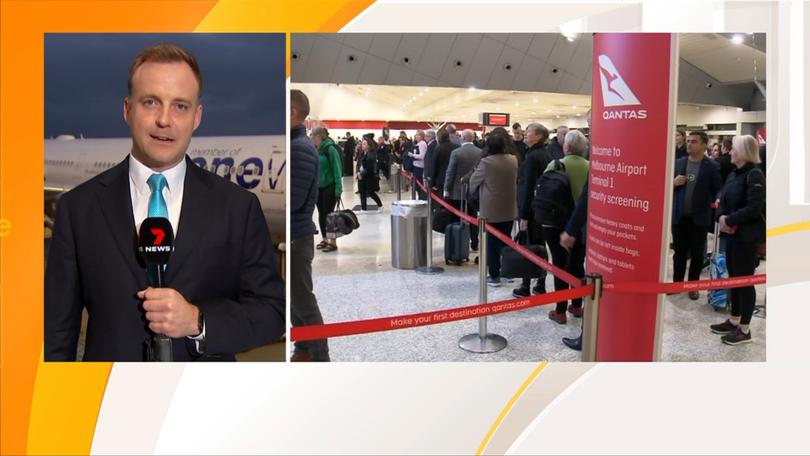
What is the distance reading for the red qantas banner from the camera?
9.62 feet

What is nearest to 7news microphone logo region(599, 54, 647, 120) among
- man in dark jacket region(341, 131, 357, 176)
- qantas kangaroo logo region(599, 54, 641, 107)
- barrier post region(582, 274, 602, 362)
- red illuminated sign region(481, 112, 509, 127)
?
qantas kangaroo logo region(599, 54, 641, 107)

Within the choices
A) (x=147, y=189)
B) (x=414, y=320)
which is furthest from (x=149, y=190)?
(x=414, y=320)

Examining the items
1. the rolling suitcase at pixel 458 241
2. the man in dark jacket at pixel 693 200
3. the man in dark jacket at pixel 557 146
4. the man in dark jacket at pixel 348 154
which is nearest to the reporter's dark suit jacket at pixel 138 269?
the man in dark jacket at pixel 348 154

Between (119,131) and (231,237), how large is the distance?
69 cm

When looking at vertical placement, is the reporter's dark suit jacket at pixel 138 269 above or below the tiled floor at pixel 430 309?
above

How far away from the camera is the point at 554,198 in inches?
176

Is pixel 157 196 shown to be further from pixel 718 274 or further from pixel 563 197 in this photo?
pixel 718 274

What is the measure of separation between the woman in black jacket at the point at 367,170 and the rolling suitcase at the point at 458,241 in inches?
46.5

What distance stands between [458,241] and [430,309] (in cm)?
143

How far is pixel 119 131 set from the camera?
8.93ft

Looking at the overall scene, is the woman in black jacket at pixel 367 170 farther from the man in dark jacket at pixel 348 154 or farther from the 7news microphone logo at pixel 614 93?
the 7news microphone logo at pixel 614 93

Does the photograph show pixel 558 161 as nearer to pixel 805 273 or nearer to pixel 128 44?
pixel 805 273

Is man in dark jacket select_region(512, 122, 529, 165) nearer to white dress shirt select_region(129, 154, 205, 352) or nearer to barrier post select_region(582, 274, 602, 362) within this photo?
barrier post select_region(582, 274, 602, 362)

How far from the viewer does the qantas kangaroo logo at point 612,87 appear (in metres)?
3.01
